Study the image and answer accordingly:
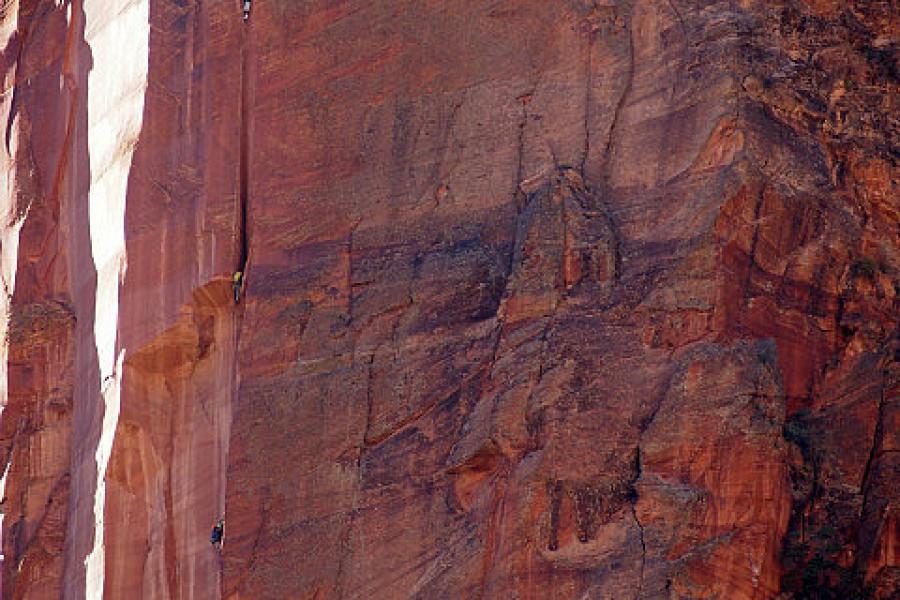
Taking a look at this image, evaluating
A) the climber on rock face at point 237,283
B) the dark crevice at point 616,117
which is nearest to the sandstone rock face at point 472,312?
the dark crevice at point 616,117

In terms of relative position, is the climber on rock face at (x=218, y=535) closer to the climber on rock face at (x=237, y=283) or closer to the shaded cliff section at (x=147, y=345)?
the shaded cliff section at (x=147, y=345)

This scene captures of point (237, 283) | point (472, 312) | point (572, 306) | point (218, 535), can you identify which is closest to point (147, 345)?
point (237, 283)

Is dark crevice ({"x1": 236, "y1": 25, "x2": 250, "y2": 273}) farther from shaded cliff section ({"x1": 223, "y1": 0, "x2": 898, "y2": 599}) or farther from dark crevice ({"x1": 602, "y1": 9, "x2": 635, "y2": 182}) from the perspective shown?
dark crevice ({"x1": 602, "y1": 9, "x2": 635, "y2": 182})

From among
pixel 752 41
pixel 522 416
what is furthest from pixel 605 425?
pixel 752 41

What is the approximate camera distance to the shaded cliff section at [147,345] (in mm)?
63719

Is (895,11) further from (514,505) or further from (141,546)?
(141,546)

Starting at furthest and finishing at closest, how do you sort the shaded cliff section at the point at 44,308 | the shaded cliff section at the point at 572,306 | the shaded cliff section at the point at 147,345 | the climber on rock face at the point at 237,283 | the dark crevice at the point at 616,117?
the shaded cliff section at the point at 44,308
the shaded cliff section at the point at 147,345
the climber on rock face at the point at 237,283
the dark crevice at the point at 616,117
the shaded cliff section at the point at 572,306

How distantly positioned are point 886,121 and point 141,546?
15882 mm

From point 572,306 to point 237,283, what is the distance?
8294 mm

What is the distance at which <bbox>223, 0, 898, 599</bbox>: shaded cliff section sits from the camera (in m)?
55.8

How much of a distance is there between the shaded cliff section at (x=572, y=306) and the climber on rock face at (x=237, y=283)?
101cm

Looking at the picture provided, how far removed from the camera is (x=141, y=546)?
64000mm

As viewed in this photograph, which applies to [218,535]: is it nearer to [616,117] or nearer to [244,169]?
[244,169]

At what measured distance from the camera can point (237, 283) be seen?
63562 mm
